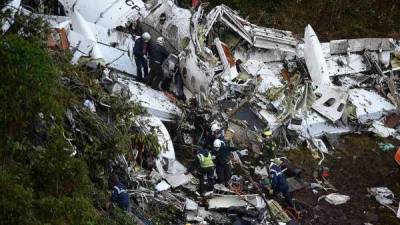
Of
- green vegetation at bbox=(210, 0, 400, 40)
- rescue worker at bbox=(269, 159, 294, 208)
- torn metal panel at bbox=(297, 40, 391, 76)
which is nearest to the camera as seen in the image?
rescue worker at bbox=(269, 159, 294, 208)

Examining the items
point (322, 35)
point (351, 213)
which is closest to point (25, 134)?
point (351, 213)

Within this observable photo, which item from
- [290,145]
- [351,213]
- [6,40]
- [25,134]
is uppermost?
[6,40]

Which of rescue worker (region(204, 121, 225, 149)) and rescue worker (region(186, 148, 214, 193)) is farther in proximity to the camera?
rescue worker (region(204, 121, 225, 149))

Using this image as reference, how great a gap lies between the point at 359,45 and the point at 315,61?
1640mm

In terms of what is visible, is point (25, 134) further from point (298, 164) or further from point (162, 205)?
point (298, 164)

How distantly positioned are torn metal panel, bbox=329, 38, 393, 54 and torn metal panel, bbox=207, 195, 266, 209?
5324 millimetres

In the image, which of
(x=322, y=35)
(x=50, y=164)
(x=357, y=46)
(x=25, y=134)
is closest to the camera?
(x=50, y=164)

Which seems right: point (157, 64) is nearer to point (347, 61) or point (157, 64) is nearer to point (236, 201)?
point (236, 201)

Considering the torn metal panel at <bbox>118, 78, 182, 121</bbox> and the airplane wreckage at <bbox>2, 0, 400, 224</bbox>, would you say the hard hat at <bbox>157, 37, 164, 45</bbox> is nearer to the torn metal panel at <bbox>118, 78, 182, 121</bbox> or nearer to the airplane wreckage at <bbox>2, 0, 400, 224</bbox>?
the airplane wreckage at <bbox>2, 0, 400, 224</bbox>

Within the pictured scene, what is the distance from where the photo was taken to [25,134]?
7887mm

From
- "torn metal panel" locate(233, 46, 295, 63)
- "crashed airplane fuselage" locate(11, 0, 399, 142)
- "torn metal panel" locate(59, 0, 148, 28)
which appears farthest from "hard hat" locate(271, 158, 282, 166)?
"torn metal panel" locate(59, 0, 148, 28)

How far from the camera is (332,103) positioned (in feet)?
42.5

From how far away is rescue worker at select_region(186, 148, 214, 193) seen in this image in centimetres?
1048

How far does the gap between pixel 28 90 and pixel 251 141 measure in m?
6.02
